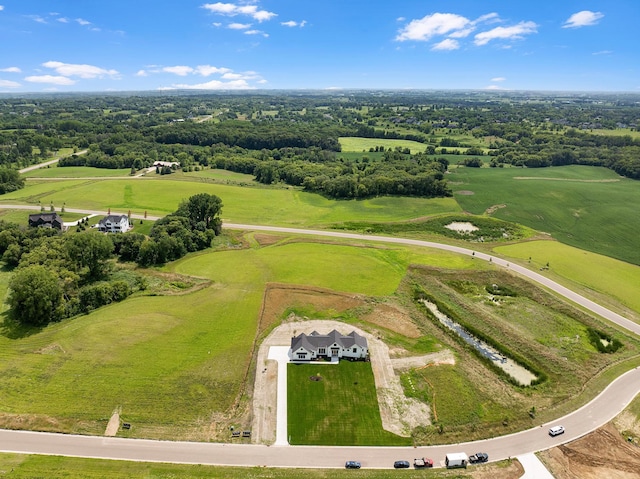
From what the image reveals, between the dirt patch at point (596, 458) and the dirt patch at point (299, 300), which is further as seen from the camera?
the dirt patch at point (299, 300)

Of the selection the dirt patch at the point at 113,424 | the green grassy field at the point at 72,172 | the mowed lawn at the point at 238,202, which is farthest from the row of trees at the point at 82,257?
the green grassy field at the point at 72,172

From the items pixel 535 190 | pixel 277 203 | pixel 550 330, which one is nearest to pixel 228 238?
pixel 277 203

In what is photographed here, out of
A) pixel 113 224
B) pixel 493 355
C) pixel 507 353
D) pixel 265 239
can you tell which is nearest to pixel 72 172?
pixel 113 224

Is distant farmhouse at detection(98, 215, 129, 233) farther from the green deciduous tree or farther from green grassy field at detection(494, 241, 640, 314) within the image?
green grassy field at detection(494, 241, 640, 314)

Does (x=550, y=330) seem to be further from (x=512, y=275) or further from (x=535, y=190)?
(x=535, y=190)

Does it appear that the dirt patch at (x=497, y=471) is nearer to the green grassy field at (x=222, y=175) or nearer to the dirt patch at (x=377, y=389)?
the dirt patch at (x=377, y=389)

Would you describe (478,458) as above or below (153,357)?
below

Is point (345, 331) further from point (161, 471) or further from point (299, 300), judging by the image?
point (161, 471)
